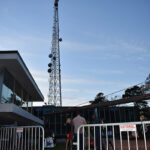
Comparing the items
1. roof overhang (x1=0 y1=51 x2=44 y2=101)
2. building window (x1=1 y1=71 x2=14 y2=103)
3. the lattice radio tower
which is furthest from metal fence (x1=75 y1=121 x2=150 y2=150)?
the lattice radio tower

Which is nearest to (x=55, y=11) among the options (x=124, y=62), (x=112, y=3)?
(x=124, y=62)

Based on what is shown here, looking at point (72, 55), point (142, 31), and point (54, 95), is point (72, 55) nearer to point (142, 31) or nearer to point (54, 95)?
point (142, 31)

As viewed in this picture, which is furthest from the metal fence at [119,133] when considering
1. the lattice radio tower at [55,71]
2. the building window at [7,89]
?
the lattice radio tower at [55,71]

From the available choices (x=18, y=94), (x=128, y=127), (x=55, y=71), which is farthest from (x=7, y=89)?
(x=55, y=71)

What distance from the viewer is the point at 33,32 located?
54.2 feet

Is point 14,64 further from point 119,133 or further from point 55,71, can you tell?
point 55,71

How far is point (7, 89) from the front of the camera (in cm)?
1423

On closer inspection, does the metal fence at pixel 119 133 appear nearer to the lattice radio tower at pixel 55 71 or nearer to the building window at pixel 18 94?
the building window at pixel 18 94

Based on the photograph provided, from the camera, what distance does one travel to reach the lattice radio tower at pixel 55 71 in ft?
137

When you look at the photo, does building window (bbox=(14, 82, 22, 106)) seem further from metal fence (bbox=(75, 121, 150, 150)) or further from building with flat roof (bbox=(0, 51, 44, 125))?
metal fence (bbox=(75, 121, 150, 150))

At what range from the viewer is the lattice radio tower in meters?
41.6

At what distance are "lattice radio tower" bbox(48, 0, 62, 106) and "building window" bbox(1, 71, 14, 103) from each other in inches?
1034

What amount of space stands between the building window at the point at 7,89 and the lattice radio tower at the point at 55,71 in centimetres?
2625

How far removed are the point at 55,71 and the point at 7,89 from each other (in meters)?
28.2
